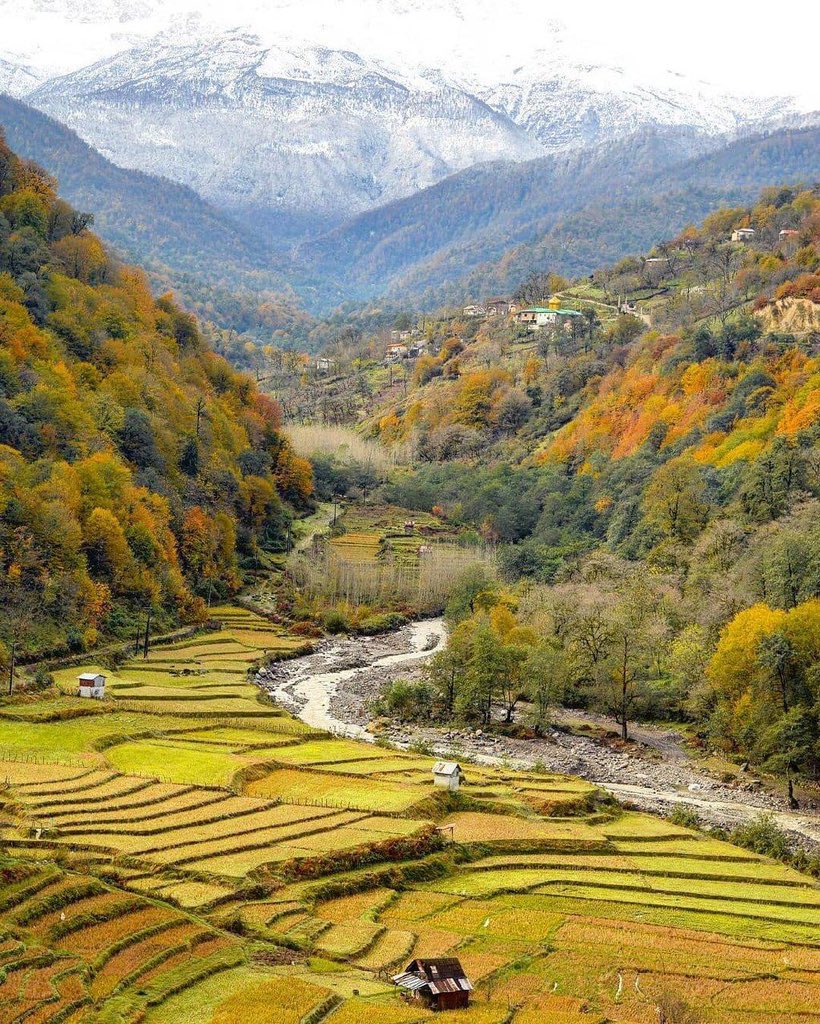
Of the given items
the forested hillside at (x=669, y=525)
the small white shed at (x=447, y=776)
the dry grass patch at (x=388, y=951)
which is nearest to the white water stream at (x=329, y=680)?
the forested hillside at (x=669, y=525)

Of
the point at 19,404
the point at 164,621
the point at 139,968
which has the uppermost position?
the point at 19,404

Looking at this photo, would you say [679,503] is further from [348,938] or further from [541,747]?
[348,938]

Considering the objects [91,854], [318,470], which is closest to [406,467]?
[318,470]

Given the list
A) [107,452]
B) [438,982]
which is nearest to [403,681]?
[107,452]

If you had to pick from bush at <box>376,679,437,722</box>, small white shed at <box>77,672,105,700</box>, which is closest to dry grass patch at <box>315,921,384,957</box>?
small white shed at <box>77,672,105,700</box>

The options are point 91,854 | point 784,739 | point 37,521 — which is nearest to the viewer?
point 91,854

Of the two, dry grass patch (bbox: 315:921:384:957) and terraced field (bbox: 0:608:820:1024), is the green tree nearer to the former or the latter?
terraced field (bbox: 0:608:820:1024)

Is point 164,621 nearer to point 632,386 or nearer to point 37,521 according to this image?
point 37,521
